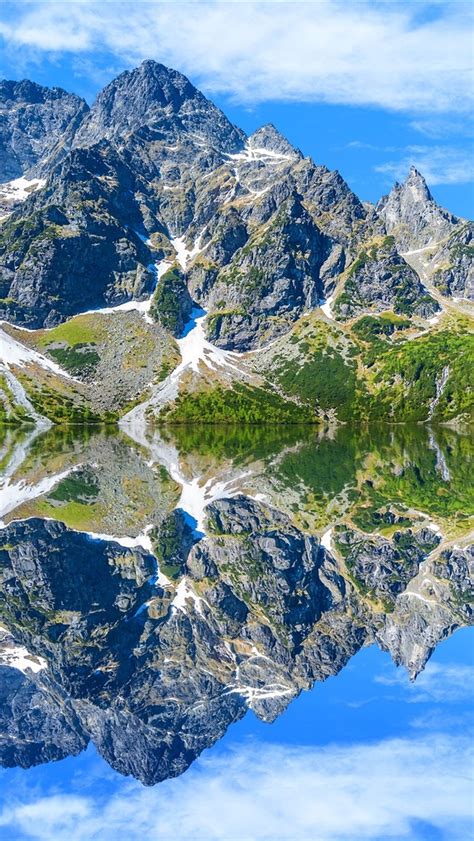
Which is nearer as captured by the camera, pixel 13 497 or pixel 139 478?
pixel 13 497

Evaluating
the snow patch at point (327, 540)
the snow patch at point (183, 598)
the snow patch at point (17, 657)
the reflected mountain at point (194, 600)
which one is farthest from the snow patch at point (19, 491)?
the snow patch at point (327, 540)

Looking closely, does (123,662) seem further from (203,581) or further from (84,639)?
(203,581)

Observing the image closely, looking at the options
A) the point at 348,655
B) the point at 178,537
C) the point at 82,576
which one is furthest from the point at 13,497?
the point at 348,655

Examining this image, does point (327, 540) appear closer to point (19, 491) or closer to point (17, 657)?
point (17, 657)

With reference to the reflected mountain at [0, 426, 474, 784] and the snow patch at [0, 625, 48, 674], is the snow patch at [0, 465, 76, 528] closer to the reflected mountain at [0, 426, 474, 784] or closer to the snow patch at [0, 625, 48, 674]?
the reflected mountain at [0, 426, 474, 784]

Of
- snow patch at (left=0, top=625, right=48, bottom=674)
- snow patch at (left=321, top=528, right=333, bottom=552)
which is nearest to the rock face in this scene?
snow patch at (left=0, top=625, right=48, bottom=674)

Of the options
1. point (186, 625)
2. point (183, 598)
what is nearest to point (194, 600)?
point (183, 598)
